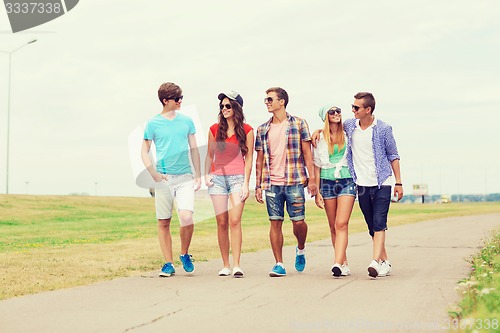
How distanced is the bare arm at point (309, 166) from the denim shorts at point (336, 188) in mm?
167

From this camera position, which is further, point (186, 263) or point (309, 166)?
point (186, 263)

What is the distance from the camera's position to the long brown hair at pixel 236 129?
9391 mm

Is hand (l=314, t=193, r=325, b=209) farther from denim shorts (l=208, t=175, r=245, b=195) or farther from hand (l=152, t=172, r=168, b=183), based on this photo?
hand (l=152, t=172, r=168, b=183)

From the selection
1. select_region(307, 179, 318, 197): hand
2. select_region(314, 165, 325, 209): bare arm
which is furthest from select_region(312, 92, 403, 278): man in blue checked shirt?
select_region(307, 179, 318, 197): hand

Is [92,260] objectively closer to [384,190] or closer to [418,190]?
[384,190]

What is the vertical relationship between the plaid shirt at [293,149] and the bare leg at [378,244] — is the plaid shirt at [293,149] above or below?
above

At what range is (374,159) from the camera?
9461mm

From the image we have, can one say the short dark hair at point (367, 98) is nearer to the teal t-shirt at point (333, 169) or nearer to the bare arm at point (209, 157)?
the teal t-shirt at point (333, 169)

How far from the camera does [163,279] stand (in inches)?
376

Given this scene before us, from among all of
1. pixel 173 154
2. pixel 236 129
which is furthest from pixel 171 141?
pixel 236 129

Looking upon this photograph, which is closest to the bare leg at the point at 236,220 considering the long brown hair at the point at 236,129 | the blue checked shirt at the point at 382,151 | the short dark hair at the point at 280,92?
the long brown hair at the point at 236,129

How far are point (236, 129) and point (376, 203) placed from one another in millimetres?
2020

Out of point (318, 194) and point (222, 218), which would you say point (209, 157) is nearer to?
point (222, 218)

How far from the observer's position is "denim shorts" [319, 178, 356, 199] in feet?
31.3
